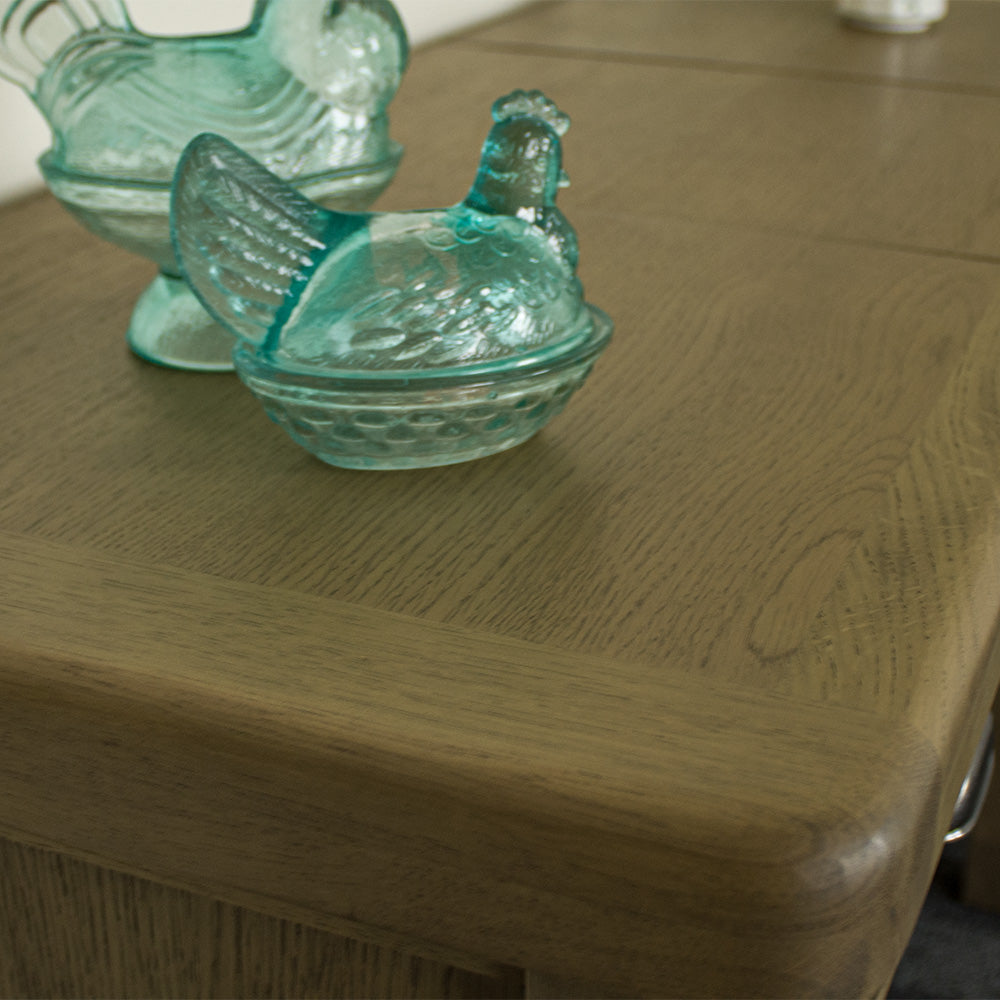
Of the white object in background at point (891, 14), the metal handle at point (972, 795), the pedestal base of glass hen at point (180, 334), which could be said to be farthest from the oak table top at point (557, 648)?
the white object in background at point (891, 14)

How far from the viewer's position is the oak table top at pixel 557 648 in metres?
0.31

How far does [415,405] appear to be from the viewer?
42cm

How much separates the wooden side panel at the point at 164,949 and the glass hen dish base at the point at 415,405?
16cm

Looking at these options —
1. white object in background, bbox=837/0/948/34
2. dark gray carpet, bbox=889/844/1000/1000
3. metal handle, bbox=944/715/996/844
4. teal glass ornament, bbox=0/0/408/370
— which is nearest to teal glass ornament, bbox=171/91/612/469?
teal glass ornament, bbox=0/0/408/370

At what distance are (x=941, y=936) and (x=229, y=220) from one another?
0.96 metres

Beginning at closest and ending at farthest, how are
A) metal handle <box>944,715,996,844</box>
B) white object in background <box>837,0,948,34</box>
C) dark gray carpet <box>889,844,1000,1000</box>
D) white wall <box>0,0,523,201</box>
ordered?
metal handle <box>944,715,996,844</box>, white wall <box>0,0,523,201</box>, dark gray carpet <box>889,844,1000,1000</box>, white object in background <box>837,0,948,34</box>

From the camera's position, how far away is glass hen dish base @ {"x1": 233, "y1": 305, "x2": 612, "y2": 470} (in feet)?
1.37

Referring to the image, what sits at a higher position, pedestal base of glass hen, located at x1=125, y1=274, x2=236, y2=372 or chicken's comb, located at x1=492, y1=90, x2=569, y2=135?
chicken's comb, located at x1=492, y1=90, x2=569, y2=135

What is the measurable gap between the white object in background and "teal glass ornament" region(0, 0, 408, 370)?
3.16ft

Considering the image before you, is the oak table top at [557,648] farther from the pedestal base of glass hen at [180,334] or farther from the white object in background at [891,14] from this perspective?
the white object in background at [891,14]

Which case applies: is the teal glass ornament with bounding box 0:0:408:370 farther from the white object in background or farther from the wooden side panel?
the white object in background

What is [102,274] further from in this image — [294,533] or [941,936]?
[941,936]

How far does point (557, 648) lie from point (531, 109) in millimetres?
208

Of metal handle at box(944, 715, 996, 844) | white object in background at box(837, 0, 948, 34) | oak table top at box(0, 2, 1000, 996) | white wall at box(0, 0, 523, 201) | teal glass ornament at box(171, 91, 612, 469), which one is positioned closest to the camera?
oak table top at box(0, 2, 1000, 996)
